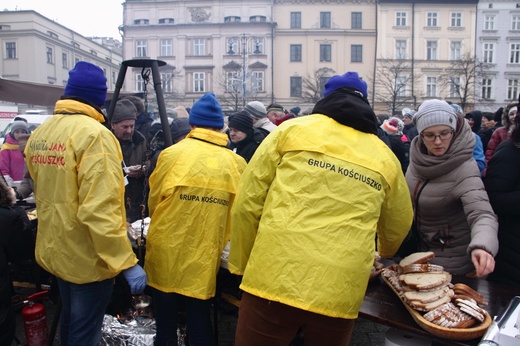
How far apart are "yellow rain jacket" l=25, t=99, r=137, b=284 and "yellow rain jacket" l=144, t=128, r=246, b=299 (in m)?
0.32

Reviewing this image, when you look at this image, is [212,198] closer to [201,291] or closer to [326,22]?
[201,291]

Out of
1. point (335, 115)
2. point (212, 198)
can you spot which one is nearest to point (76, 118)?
Answer: point (212, 198)

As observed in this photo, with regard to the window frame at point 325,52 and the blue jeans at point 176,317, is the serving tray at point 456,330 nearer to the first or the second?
the blue jeans at point 176,317

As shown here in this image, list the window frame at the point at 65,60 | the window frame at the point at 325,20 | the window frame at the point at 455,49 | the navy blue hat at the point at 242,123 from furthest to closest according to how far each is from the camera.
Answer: the window frame at the point at 65,60
the window frame at the point at 325,20
the window frame at the point at 455,49
the navy blue hat at the point at 242,123

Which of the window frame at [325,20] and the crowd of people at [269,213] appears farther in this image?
the window frame at [325,20]

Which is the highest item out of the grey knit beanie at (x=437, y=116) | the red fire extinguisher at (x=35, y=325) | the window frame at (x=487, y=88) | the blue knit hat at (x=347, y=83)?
the window frame at (x=487, y=88)

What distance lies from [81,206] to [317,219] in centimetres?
130

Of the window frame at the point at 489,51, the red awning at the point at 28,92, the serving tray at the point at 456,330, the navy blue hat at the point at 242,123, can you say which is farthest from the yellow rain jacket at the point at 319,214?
the window frame at the point at 489,51

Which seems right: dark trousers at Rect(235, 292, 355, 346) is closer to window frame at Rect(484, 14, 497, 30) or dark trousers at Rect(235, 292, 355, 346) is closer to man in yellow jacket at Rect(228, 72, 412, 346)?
man in yellow jacket at Rect(228, 72, 412, 346)

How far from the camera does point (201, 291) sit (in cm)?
282

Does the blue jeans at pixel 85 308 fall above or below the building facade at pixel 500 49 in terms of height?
below

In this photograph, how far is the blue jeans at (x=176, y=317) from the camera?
294cm

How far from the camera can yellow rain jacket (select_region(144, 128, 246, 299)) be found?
2785 millimetres

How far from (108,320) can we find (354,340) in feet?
6.99
